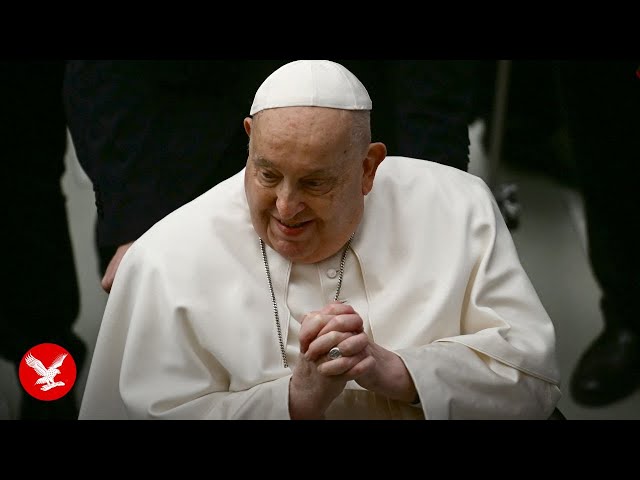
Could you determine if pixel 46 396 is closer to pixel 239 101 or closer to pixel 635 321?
pixel 239 101

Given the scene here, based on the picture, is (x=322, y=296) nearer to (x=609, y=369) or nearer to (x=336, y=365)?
(x=336, y=365)

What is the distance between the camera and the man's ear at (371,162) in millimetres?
2930

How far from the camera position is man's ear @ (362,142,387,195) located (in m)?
2.93

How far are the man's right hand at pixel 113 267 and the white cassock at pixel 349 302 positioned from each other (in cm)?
29

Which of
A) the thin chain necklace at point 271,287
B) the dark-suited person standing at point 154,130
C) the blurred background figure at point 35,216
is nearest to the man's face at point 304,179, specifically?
the thin chain necklace at point 271,287

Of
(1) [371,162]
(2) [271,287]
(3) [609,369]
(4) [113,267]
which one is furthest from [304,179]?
(3) [609,369]

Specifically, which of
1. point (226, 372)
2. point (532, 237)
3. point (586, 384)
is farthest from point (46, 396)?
point (532, 237)

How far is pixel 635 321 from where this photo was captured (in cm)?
389

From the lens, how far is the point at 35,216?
11.8 ft

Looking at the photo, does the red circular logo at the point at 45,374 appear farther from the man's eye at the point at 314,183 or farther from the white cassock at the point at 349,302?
the man's eye at the point at 314,183

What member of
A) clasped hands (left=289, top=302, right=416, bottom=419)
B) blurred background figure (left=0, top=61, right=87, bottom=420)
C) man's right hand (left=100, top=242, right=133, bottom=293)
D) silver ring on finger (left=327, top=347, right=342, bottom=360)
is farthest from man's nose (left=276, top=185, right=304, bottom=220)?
blurred background figure (left=0, top=61, right=87, bottom=420)

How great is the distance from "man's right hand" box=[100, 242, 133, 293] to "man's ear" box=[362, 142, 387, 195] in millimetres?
792

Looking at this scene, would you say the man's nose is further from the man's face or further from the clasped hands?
the clasped hands

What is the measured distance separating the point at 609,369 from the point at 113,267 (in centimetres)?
159
